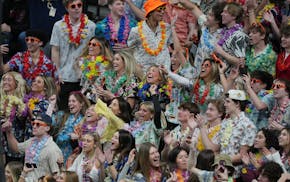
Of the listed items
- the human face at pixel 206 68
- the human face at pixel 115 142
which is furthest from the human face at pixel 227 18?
the human face at pixel 115 142

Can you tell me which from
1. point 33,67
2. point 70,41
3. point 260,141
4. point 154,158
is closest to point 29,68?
point 33,67

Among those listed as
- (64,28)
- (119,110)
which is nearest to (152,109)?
(119,110)

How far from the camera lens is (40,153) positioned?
11383 mm

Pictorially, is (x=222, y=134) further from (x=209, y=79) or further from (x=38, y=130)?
(x=38, y=130)

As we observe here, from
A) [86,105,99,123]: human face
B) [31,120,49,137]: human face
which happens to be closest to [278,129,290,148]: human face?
[86,105,99,123]: human face

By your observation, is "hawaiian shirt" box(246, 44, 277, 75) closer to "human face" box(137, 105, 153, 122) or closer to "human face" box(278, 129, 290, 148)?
"human face" box(137, 105, 153, 122)

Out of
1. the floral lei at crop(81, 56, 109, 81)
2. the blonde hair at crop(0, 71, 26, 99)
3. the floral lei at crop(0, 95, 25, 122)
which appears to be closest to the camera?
the floral lei at crop(0, 95, 25, 122)

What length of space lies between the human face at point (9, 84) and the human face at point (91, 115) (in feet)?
4.36

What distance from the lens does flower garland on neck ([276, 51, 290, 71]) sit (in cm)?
1140

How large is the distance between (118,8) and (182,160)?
3.72m

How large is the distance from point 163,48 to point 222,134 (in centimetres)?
269

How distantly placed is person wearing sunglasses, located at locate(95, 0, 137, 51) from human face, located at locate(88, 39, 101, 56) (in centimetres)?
39

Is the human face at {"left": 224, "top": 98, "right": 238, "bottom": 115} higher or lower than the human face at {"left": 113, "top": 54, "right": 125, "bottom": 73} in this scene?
lower

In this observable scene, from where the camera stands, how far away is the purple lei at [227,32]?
11.7 meters
